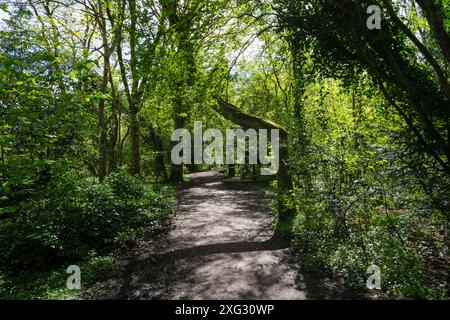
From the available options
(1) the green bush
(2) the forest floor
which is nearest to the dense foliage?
(1) the green bush

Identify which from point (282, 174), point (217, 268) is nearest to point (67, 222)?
point (217, 268)

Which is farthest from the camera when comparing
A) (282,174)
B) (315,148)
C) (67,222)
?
(282,174)

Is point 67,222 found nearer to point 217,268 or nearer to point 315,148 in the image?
point 217,268

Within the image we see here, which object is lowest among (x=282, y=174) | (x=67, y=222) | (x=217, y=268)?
(x=217, y=268)

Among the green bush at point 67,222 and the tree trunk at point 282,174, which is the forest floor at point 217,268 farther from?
the green bush at point 67,222

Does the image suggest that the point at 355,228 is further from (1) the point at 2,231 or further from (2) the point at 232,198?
(2) the point at 232,198

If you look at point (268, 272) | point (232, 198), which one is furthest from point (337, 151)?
point (232, 198)

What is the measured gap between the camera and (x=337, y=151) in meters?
6.66

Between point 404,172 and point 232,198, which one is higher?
point 404,172

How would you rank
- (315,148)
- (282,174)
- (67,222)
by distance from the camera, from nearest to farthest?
(67,222) < (315,148) < (282,174)

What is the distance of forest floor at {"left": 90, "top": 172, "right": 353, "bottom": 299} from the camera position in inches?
189

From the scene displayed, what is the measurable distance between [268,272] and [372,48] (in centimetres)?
477

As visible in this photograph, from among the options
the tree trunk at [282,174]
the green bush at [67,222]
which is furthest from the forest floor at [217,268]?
the green bush at [67,222]

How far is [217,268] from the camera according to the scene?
573 cm
